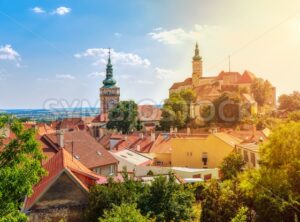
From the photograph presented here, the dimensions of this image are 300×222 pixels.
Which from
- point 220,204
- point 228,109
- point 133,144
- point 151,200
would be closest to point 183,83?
point 228,109

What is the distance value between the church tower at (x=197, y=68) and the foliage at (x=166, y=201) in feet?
320

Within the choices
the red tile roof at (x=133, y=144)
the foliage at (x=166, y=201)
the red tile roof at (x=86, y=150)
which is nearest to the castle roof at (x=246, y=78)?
the red tile roof at (x=133, y=144)

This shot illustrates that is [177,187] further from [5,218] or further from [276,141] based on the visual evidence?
[5,218]

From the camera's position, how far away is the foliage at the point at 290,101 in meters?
75.1

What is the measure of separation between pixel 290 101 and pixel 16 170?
7392cm

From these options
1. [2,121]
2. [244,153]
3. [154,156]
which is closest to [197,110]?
[154,156]

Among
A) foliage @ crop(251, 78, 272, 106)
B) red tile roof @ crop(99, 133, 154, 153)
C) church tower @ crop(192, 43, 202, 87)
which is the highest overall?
church tower @ crop(192, 43, 202, 87)

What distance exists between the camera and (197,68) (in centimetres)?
11944

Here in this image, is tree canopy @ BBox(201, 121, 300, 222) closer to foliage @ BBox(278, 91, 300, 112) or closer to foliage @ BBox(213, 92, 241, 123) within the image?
foliage @ BBox(213, 92, 241, 123)

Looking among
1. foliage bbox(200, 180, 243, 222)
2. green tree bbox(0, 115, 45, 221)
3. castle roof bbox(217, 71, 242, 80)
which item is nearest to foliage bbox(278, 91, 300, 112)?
castle roof bbox(217, 71, 242, 80)

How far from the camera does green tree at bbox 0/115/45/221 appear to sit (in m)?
11.4

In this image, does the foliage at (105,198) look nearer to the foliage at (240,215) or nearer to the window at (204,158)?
the foliage at (240,215)

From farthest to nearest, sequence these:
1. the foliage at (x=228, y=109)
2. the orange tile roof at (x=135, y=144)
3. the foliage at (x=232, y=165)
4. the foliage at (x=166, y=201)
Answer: the foliage at (x=228, y=109) < the orange tile roof at (x=135, y=144) < the foliage at (x=232, y=165) < the foliage at (x=166, y=201)

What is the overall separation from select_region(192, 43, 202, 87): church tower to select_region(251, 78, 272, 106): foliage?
28.1 meters
